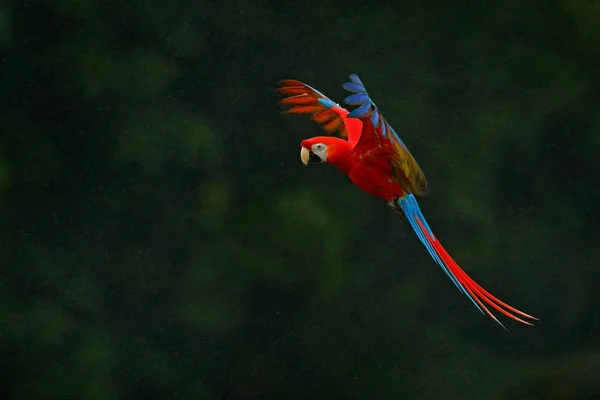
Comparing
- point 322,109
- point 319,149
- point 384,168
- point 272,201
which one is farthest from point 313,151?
point 272,201

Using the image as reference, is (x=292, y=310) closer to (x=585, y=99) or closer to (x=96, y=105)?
(x=96, y=105)

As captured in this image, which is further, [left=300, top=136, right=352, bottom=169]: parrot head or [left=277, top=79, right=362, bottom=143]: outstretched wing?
[left=277, top=79, right=362, bottom=143]: outstretched wing

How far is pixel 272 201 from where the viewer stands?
3.26 m

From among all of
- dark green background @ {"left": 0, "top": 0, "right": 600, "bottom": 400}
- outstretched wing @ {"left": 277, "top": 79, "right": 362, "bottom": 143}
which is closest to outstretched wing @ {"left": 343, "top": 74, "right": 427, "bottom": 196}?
outstretched wing @ {"left": 277, "top": 79, "right": 362, "bottom": 143}

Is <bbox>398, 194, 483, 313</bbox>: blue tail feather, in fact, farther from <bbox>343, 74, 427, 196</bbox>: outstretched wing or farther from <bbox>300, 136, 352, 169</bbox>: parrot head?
<bbox>300, 136, 352, 169</bbox>: parrot head

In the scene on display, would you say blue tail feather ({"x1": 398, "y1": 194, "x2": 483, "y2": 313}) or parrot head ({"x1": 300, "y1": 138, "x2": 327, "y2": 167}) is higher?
parrot head ({"x1": 300, "y1": 138, "x2": 327, "y2": 167})

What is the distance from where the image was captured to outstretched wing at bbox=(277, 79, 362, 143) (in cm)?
166

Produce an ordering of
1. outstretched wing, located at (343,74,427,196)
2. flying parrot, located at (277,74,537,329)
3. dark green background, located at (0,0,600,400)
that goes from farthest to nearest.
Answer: dark green background, located at (0,0,600,400)
flying parrot, located at (277,74,537,329)
outstretched wing, located at (343,74,427,196)

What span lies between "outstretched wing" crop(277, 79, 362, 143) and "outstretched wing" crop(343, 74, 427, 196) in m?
0.11

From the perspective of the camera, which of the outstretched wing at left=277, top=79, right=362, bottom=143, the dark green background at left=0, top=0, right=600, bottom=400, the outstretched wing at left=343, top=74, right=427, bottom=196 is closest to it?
the outstretched wing at left=343, top=74, right=427, bottom=196

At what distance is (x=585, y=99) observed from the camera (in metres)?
3.33

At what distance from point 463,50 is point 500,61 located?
0.43ft

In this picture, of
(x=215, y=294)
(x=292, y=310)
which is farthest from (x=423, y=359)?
(x=215, y=294)

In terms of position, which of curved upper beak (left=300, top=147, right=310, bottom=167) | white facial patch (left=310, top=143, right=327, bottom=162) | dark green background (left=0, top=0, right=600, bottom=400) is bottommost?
dark green background (left=0, top=0, right=600, bottom=400)
